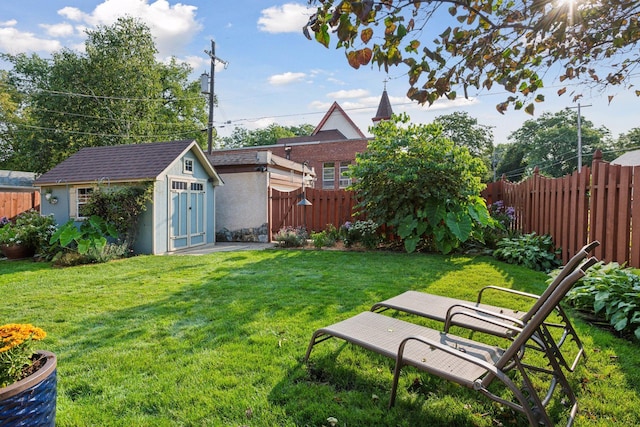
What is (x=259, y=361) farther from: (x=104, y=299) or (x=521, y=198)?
(x=521, y=198)

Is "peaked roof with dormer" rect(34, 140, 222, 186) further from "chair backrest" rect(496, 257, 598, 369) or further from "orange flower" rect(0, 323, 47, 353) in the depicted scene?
"chair backrest" rect(496, 257, 598, 369)

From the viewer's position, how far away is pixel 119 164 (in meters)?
10.2

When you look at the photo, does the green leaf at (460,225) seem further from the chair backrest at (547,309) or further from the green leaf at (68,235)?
the green leaf at (68,235)

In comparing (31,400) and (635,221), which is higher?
(635,221)

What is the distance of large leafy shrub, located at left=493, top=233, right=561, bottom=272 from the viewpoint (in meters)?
6.25

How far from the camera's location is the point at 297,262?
24.7 feet

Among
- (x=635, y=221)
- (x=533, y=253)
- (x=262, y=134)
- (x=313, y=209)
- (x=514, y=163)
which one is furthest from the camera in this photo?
(x=262, y=134)

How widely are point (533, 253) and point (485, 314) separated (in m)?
4.18

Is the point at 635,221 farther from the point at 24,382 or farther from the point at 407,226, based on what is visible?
the point at 24,382

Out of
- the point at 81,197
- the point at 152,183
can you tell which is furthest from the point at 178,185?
the point at 81,197

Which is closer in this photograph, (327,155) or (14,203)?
(14,203)

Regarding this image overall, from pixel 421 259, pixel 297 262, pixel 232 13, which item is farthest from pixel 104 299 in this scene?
pixel 421 259

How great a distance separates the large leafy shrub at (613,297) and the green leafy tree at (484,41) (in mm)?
1916

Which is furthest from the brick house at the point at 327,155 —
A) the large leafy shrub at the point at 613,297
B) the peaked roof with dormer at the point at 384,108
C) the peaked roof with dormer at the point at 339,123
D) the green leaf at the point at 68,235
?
the large leafy shrub at the point at 613,297
